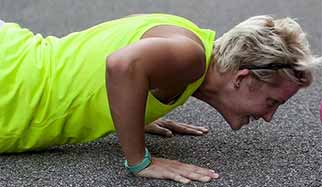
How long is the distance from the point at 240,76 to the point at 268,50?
94 mm

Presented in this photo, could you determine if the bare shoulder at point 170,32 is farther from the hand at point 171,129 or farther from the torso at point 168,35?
the hand at point 171,129

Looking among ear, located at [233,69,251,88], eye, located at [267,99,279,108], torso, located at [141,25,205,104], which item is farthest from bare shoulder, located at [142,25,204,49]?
eye, located at [267,99,279,108]

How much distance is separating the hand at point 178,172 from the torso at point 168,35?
0.54 feet

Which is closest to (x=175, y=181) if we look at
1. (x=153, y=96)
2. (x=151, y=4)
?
(x=153, y=96)

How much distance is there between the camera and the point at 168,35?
5.05 ft

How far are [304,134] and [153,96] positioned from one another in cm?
51

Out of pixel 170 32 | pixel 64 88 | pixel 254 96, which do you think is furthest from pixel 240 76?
pixel 64 88

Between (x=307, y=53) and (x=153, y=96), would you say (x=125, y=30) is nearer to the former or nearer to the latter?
(x=153, y=96)

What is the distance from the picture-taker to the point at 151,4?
340cm

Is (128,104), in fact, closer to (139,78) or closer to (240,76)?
(139,78)

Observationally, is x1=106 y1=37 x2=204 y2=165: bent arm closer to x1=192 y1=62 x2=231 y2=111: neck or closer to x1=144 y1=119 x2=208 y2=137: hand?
x1=192 y1=62 x2=231 y2=111: neck

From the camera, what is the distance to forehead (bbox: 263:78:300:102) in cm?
158

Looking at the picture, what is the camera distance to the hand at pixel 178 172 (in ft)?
5.06

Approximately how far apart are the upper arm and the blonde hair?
0.11 meters
